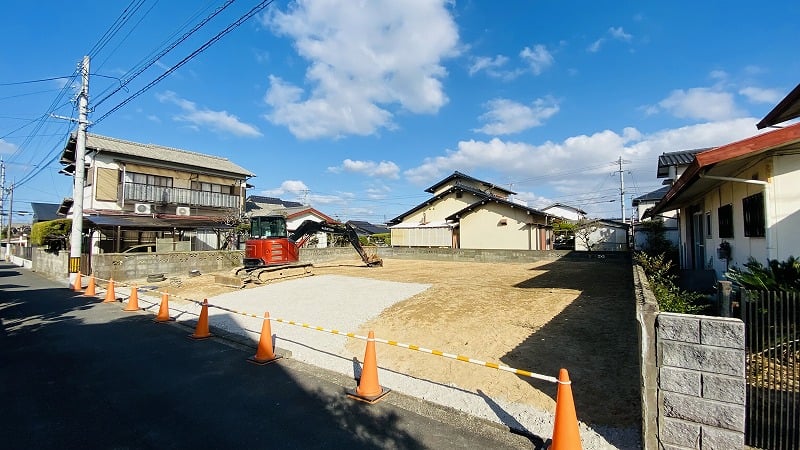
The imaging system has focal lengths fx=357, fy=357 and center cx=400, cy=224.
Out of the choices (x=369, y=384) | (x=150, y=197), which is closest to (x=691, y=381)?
(x=369, y=384)

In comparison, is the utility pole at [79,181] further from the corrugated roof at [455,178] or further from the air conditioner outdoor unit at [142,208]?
the corrugated roof at [455,178]

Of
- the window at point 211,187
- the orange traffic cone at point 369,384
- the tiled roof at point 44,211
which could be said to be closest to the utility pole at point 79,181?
the window at point 211,187

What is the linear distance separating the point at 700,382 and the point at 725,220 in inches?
252

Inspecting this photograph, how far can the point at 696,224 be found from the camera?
1094cm

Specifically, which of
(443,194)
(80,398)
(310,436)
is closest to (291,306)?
(80,398)

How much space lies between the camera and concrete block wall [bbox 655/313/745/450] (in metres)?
2.62

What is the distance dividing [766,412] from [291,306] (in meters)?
8.92

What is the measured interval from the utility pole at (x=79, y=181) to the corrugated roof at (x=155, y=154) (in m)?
6.59

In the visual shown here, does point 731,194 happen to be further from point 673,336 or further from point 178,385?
point 178,385

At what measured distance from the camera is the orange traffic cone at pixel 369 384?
4109 mm

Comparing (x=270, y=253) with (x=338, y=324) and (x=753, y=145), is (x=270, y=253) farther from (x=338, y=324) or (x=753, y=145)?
(x=753, y=145)

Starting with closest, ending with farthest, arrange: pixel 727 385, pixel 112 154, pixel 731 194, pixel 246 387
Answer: pixel 727 385
pixel 246 387
pixel 731 194
pixel 112 154

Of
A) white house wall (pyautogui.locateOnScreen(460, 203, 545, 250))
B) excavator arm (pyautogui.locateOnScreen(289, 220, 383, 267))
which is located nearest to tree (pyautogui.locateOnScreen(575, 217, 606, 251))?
white house wall (pyautogui.locateOnScreen(460, 203, 545, 250))

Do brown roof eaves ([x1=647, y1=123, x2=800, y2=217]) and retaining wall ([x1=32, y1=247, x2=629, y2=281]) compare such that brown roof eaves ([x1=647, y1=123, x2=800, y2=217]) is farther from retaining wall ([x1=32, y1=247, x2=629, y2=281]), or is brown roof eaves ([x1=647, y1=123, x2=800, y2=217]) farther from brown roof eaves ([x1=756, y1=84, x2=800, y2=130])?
retaining wall ([x1=32, y1=247, x2=629, y2=281])
